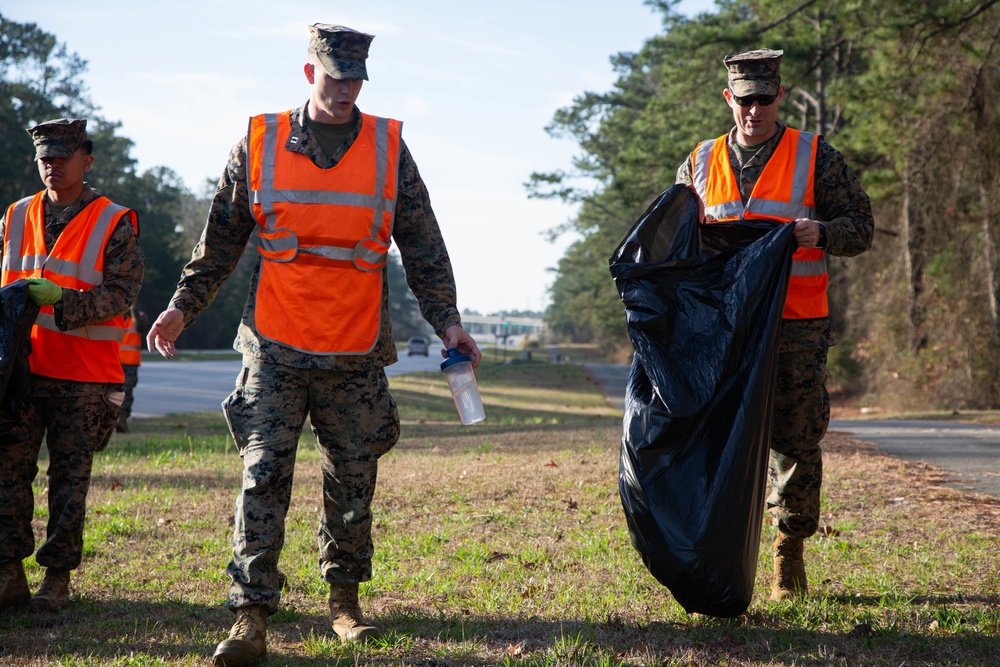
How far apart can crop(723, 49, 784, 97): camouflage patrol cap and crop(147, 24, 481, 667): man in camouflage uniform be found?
4.50 ft

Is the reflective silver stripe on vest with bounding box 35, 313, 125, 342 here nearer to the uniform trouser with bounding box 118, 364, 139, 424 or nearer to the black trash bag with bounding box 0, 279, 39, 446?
the black trash bag with bounding box 0, 279, 39, 446

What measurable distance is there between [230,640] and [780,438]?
2266 mm

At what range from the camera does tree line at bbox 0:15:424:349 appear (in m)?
37.2

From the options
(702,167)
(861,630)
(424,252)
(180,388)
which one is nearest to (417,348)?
(180,388)

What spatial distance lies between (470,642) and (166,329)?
1.61 metres

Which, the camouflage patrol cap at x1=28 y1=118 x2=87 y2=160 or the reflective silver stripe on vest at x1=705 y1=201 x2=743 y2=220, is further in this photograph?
the camouflage patrol cap at x1=28 y1=118 x2=87 y2=160

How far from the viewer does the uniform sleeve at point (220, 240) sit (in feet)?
12.4

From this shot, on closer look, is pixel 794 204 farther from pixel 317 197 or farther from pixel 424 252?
pixel 317 197

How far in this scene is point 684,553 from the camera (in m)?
3.36

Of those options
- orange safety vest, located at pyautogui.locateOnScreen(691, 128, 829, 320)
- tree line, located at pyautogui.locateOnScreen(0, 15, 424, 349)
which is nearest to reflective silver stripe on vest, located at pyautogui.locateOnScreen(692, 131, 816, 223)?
orange safety vest, located at pyautogui.locateOnScreen(691, 128, 829, 320)

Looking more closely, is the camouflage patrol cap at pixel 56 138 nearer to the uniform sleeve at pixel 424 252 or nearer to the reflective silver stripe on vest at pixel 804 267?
the uniform sleeve at pixel 424 252

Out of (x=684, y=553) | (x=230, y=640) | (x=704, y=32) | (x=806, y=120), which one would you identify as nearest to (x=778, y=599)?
(x=684, y=553)

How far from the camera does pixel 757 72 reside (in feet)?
13.0

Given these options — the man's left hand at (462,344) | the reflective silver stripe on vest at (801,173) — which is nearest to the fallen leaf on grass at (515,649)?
the man's left hand at (462,344)
